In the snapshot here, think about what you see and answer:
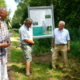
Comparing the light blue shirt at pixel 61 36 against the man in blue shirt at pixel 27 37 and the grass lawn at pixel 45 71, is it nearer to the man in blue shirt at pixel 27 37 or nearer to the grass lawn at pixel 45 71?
the grass lawn at pixel 45 71

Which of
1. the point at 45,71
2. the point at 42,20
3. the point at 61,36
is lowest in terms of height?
the point at 45,71

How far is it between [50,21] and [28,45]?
493cm

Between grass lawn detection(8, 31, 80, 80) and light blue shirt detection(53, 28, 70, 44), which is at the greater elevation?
light blue shirt detection(53, 28, 70, 44)

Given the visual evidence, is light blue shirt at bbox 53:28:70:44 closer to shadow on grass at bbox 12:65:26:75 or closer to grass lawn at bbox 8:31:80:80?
grass lawn at bbox 8:31:80:80

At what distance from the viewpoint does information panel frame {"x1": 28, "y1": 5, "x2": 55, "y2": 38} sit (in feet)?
40.1

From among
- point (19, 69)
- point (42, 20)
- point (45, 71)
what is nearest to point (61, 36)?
point (45, 71)

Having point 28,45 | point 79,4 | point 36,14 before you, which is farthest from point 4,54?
point 79,4

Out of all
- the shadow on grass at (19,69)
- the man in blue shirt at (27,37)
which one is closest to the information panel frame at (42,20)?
the shadow on grass at (19,69)

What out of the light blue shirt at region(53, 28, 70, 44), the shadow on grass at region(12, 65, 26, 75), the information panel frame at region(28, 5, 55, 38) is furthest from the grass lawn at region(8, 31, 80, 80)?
the information panel frame at region(28, 5, 55, 38)

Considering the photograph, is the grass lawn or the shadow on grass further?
the shadow on grass

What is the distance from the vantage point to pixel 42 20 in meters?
12.4

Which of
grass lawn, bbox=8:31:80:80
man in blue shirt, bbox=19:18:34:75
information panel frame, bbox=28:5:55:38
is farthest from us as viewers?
information panel frame, bbox=28:5:55:38

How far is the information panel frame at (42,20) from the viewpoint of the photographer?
1221cm

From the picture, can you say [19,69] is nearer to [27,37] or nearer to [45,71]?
[45,71]
